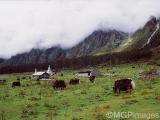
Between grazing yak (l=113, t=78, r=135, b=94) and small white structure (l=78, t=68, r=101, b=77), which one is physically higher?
small white structure (l=78, t=68, r=101, b=77)

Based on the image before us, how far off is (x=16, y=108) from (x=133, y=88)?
16.5 m

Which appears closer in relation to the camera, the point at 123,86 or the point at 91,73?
the point at 123,86

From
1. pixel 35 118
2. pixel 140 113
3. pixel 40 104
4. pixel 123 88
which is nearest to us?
pixel 140 113

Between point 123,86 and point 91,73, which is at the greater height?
point 91,73

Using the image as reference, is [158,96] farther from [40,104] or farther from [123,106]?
[40,104]

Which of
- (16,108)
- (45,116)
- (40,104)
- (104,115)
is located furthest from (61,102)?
(104,115)

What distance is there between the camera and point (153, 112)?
3209 cm

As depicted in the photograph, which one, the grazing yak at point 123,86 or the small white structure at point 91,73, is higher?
the small white structure at point 91,73

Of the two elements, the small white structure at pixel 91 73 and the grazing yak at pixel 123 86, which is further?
the small white structure at pixel 91 73

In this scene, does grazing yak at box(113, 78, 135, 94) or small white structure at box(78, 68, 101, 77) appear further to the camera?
small white structure at box(78, 68, 101, 77)

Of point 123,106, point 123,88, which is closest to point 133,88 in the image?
point 123,88

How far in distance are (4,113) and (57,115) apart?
5744 millimetres

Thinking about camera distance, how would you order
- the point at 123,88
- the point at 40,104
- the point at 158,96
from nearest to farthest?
the point at 158,96, the point at 40,104, the point at 123,88

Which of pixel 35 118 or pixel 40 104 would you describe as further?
pixel 40 104
